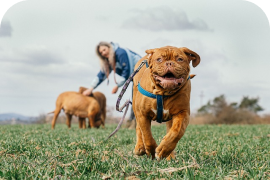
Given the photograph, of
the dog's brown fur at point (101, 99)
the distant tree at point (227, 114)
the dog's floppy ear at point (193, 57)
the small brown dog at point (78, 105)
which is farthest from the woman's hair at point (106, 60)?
the distant tree at point (227, 114)

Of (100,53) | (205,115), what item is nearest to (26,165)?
(100,53)

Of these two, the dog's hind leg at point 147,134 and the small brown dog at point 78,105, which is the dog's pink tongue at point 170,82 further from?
the small brown dog at point 78,105

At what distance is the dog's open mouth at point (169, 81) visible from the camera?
3.23 meters

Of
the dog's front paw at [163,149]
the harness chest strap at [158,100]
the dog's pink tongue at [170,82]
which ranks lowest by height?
the dog's front paw at [163,149]

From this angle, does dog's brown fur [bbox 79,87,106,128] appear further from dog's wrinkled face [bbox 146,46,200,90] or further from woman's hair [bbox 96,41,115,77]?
dog's wrinkled face [bbox 146,46,200,90]

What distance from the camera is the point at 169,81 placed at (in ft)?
10.6

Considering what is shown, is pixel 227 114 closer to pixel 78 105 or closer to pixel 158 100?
pixel 78 105

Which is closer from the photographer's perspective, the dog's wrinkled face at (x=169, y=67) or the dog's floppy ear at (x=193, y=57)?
the dog's wrinkled face at (x=169, y=67)

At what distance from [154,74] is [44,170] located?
1409 mm

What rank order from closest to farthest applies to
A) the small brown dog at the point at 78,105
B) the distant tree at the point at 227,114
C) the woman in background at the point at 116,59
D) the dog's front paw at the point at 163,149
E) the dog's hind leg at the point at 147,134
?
the dog's front paw at the point at 163,149
the dog's hind leg at the point at 147,134
the woman in background at the point at 116,59
the small brown dog at the point at 78,105
the distant tree at the point at 227,114

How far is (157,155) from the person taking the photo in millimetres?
3562

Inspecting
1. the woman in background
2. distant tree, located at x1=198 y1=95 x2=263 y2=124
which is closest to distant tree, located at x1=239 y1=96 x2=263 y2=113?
distant tree, located at x1=198 y1=95 x2=263 y2=124

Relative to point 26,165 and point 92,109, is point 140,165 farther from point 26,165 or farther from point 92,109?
point 92,109

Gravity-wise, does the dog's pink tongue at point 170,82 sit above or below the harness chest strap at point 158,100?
above
